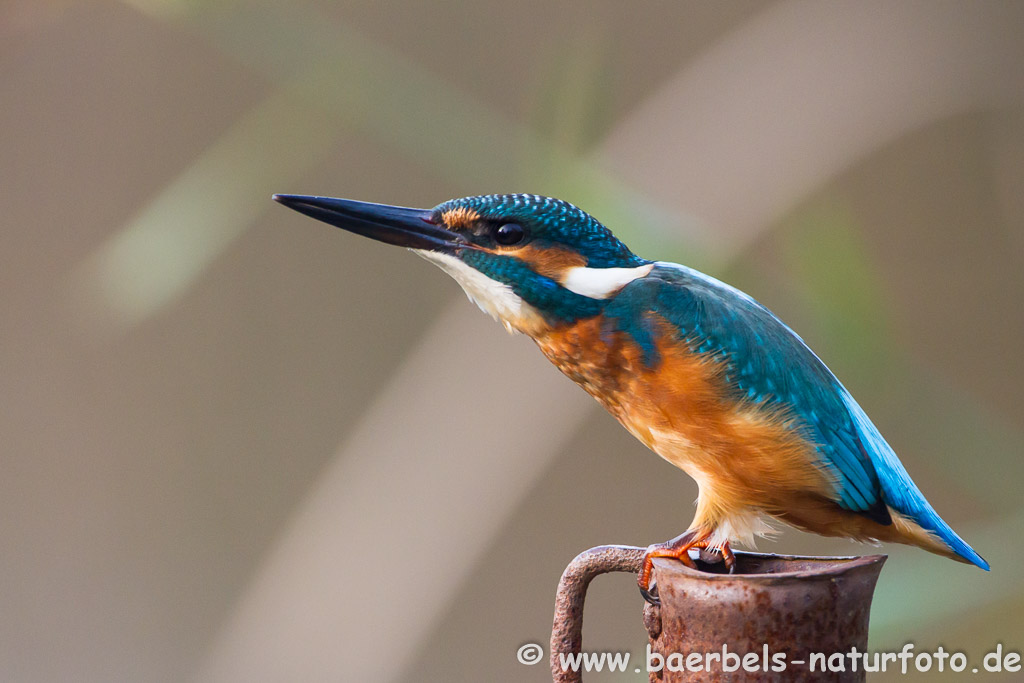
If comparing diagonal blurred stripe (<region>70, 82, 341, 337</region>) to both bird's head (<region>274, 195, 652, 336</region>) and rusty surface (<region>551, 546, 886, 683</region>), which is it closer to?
bird's head (<region>274, 195, 652, 336</region>)

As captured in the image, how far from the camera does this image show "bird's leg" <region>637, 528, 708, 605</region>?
604 millimetres

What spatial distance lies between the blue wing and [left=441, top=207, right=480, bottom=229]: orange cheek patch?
4.1 inches

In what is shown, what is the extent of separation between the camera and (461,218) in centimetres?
61

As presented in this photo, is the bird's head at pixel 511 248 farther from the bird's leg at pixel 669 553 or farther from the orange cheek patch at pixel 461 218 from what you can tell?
the bird's leg at pixel 669 553

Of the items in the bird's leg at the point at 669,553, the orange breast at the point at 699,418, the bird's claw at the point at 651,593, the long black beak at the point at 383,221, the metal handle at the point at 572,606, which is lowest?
the metal handle at the point at 572,606

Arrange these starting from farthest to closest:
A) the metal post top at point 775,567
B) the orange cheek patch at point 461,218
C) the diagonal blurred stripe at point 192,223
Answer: the diagonal blurred stripe at point 192,223 → the orange cheek patch at point 461,218 → the metal post top at point 775,567

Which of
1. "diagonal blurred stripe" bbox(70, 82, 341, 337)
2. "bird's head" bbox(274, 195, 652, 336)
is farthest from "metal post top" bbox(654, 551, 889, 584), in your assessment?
"diagonal blurred stripe" bbox(70, 82, 341, 337)

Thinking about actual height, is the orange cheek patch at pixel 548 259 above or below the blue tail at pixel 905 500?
below

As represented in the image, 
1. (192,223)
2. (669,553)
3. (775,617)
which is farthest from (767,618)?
(192,223)

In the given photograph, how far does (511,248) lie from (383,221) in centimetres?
8

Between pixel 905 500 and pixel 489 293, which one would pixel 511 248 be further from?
pixel 905 500

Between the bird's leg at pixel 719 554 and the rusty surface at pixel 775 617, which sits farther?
the bird's leg at pixel 719 554

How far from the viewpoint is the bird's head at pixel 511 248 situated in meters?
0.61

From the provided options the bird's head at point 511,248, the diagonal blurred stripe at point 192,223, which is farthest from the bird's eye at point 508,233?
the diagonal blurred stripe at point 192,223
